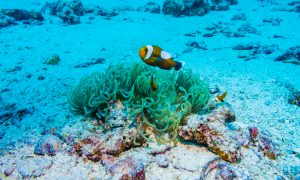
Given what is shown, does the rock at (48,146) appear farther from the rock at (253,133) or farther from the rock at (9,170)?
the rock at (253,133)

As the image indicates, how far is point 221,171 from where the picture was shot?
3061 millimetres

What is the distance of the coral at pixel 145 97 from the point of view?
3482mm

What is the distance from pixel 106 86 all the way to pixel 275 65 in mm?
5131

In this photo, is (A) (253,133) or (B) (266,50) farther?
(B) (266,50)

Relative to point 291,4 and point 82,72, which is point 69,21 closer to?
point 82,72

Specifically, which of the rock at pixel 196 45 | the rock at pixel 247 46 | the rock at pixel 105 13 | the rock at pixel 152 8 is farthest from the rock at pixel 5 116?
the rock at pixel 152 8

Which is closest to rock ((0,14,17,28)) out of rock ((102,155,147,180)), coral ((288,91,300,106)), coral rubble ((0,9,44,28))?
coral rubble ((0,9,44,28))

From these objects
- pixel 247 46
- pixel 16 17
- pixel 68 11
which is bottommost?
pixel 247 46

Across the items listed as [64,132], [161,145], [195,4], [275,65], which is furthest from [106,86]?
[195,4]

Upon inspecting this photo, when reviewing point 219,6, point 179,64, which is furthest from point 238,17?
point 179,64

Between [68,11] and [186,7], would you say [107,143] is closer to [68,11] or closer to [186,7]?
[68,11]

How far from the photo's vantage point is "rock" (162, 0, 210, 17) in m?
13.5

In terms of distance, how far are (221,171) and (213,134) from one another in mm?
453

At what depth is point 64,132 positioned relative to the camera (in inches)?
144
